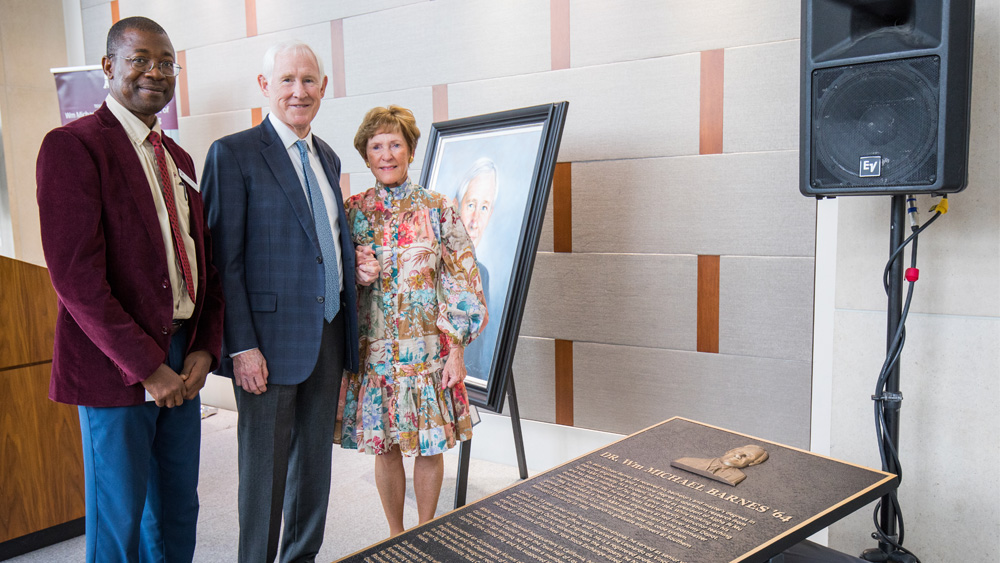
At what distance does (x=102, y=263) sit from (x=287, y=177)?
0.50m

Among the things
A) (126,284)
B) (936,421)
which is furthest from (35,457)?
(936,421)

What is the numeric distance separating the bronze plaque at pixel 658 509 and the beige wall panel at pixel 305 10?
267 centimetres

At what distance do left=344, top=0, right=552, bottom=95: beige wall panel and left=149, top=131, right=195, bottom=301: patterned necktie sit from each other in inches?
70.9

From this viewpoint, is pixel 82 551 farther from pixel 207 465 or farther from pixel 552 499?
pixel 552 499

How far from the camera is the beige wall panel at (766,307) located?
2625 millimetres

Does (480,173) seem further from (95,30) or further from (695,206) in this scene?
(95,30)

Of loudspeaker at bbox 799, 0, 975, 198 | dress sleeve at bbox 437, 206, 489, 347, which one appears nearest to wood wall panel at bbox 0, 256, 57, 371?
dress sleeve at bbox 437, 206, 489, 347

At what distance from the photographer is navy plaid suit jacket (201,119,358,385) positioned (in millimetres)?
1773

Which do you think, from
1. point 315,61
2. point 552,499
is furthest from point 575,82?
point 552,499

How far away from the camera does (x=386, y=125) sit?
207cm

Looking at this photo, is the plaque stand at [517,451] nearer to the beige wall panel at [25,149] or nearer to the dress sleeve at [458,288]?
the dress sleeve at [458,288]

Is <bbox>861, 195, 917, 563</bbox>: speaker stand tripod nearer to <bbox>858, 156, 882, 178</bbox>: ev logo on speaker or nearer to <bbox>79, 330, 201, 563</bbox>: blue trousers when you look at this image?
<bbox>858, 156, 882, 178</bbox>: ev logo on speaker

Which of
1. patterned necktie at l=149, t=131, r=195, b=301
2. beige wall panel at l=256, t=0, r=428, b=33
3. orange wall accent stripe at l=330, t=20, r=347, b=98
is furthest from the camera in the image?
orange wall accent stripe at l=330, t=20, r=347, b=98

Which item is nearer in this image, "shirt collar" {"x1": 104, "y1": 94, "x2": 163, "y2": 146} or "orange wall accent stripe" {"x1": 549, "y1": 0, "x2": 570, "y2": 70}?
"shirt collar" {"x1": 104, "y1": 94, "x2": 163, "y2": 146}
